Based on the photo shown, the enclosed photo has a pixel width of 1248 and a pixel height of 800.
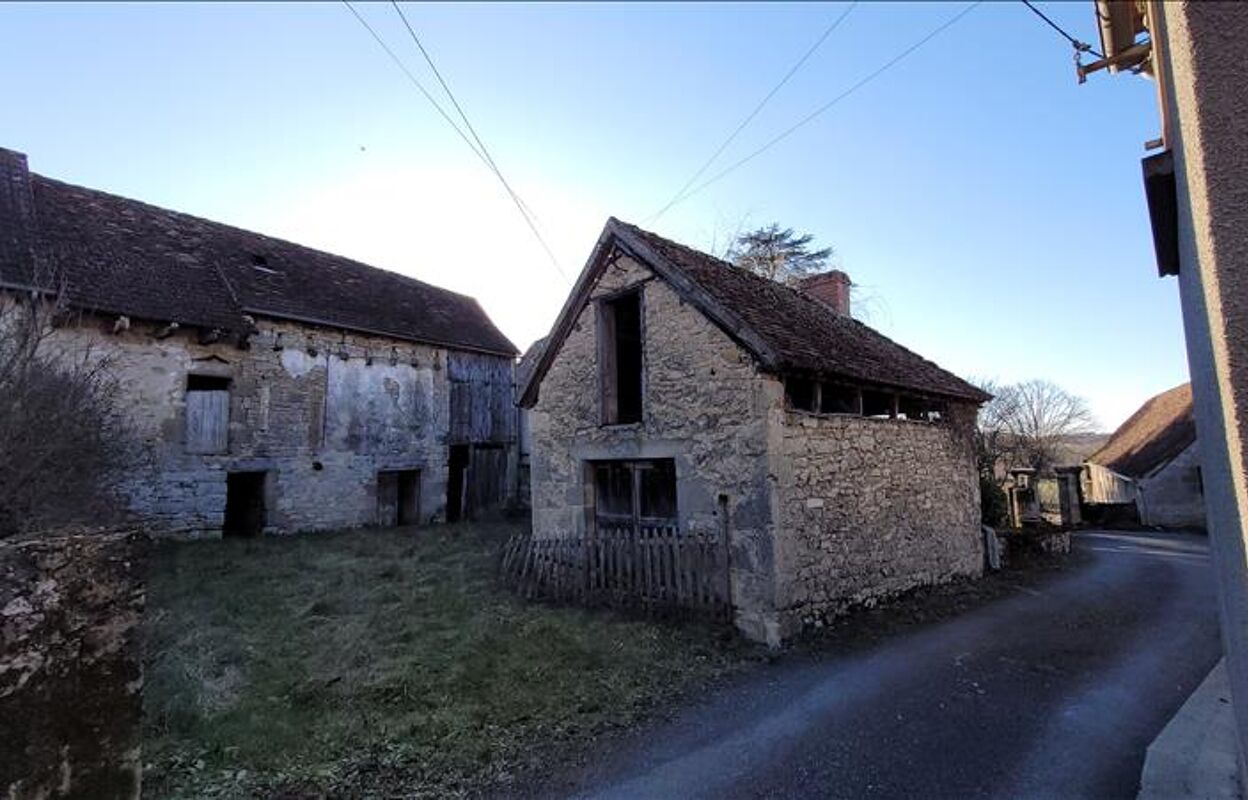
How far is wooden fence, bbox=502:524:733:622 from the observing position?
27.5 feet

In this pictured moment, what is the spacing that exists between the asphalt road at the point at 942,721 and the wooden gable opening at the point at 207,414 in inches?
535

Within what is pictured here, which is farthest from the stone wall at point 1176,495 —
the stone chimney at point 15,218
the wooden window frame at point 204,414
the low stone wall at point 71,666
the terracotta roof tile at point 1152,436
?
the stone chimney at point 15,218

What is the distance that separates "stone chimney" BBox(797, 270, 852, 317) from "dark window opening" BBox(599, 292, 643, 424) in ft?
18.2

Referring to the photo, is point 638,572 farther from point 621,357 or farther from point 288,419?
point 288,419

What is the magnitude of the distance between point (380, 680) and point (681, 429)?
4957 mm

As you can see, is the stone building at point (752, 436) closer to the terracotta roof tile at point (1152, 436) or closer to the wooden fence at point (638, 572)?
the wooden fence at point (638, 572)

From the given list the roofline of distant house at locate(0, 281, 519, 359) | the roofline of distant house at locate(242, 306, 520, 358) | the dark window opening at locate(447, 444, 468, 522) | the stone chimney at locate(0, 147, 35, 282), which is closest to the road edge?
the roofline of distant house at locate(0, 281, 519, 359)

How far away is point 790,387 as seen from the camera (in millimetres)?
8898

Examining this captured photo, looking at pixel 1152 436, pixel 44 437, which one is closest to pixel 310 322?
pixel 44 437

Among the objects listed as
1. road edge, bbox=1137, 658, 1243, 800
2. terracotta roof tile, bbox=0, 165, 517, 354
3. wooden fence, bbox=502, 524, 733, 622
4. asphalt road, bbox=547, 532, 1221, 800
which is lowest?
asphalt road, bbox=547, 532, 1221, 800

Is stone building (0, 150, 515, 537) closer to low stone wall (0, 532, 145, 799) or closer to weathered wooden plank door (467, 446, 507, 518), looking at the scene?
weathered wooden plank door (467, 446, 507, 518)

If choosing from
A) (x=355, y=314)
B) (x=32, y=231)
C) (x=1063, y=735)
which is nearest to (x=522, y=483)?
(x=355, y=314)

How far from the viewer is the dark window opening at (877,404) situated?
10.8 metres

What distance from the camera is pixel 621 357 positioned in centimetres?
1123
